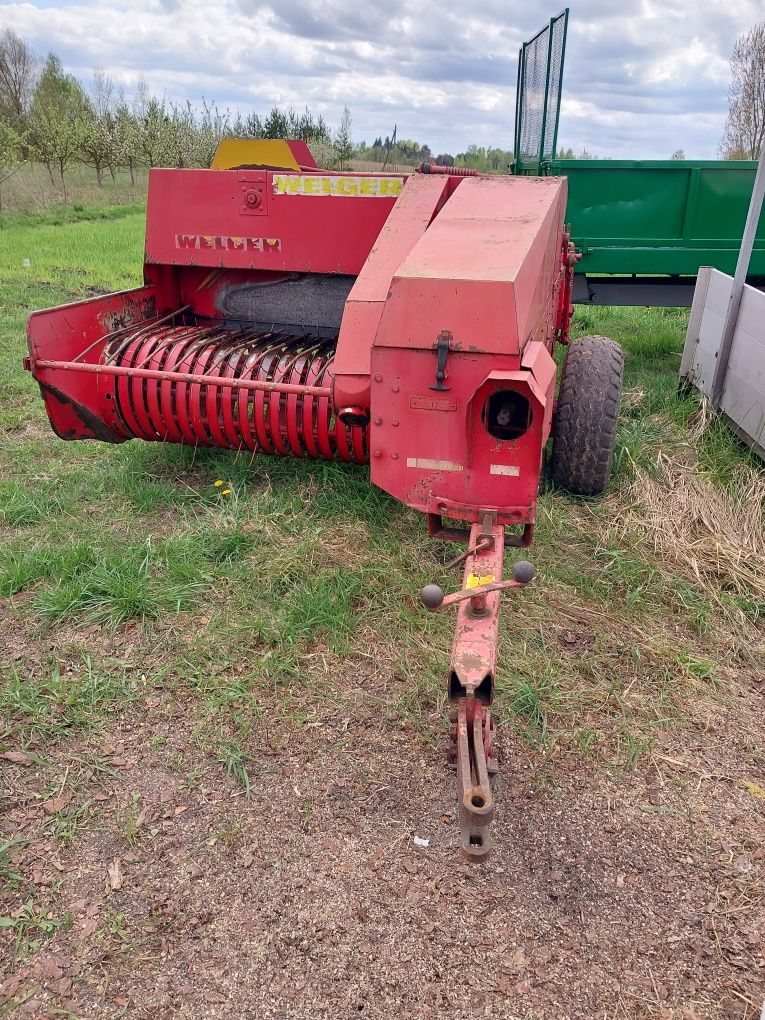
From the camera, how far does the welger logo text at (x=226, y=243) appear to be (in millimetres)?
4117

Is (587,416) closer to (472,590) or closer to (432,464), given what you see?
(432,464)

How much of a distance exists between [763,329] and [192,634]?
11.1 feet

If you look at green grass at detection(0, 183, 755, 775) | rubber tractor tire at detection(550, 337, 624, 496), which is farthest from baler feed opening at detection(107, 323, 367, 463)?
rubber tractor tire at detection(550, 337, 624, 496)

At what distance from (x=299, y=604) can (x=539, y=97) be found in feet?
18.1

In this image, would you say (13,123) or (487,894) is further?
(13,123)

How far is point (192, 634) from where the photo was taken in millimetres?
3119

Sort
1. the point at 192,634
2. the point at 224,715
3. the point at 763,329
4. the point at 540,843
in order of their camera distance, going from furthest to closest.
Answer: the point at 763,329 → the point at 192,634 → the point at 224,715 → the point at 540,843

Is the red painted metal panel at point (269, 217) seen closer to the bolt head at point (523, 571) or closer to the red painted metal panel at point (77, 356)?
the red painted metal panel at point (77, 356)

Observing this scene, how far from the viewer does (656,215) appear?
250 inches

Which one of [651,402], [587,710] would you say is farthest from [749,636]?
[651,402]

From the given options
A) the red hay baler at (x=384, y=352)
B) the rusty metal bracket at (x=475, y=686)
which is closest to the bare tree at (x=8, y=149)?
the red hay baler at (x=384, y=352)


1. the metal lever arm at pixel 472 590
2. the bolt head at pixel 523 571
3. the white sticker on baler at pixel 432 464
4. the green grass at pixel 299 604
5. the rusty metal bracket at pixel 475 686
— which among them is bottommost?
the green grass at pixel 299 604

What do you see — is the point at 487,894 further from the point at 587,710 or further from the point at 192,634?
the point at 192,634

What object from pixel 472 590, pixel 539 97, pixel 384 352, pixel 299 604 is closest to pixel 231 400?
pixel 299 604
